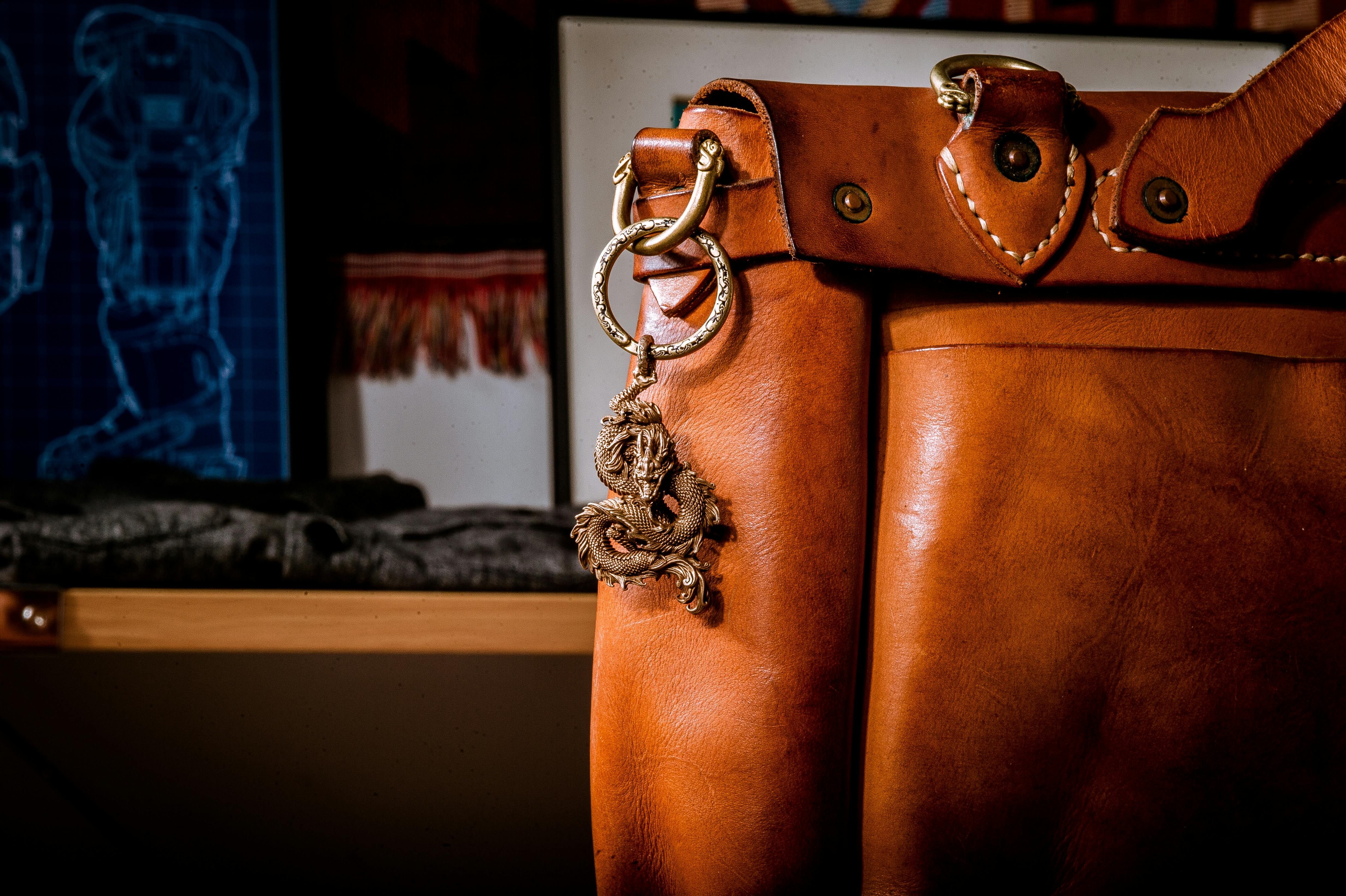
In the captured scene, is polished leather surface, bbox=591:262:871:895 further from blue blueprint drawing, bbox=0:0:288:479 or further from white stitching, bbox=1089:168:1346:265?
blue blueprint drawing, bbox=0:0:288:479

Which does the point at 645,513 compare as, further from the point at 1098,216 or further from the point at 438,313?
the point at 438,313

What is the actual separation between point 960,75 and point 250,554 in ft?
1.54

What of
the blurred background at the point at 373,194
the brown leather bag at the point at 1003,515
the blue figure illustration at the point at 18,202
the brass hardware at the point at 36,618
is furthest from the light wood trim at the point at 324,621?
the blue figure illustration at the point at 18,202

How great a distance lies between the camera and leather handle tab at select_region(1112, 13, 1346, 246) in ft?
1.06

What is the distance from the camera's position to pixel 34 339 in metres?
A: 0.97

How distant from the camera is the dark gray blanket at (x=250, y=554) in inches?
19.3

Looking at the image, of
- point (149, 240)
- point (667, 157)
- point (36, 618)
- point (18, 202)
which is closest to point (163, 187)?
point (149, 240)

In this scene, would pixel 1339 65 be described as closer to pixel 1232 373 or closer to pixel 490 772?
pixel 1232 373

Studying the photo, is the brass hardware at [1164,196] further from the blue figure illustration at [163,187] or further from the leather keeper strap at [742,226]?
the blue figure illustration at [163,187]

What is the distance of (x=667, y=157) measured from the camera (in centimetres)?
33

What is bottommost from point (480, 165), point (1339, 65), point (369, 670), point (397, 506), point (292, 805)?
point (292, 805)

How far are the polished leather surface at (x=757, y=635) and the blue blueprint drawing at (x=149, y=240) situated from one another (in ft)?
2.57

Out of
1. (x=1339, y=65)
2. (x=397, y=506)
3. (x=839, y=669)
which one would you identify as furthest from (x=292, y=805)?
(x=1339, y=65)

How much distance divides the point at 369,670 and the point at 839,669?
54cm
